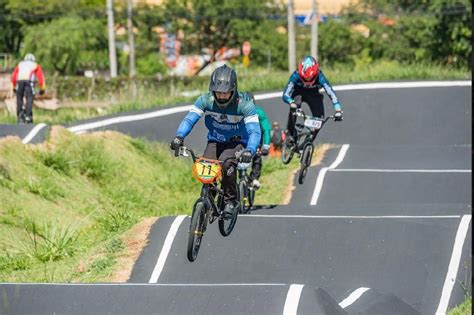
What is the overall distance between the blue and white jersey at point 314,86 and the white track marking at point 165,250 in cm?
326

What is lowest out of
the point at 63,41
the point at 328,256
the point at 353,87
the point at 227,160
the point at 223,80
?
the point at 63,41

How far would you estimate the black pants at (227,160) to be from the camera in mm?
12336

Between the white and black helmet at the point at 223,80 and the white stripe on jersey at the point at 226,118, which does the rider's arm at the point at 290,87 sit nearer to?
the white stripe on jersey at the point at 226,118

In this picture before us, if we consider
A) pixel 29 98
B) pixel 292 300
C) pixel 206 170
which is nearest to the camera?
pixel 292 300

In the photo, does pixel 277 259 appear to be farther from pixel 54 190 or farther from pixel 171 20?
pixel 171 20

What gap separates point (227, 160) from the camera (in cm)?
1232

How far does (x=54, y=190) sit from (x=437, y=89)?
14842 mm

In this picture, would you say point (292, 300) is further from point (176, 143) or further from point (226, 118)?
point (226, 118)

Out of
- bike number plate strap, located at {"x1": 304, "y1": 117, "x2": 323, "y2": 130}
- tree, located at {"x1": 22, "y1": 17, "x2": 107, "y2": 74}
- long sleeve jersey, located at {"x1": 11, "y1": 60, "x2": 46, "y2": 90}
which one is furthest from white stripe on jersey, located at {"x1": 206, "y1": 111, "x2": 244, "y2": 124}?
tree, located at {"x1": 22, "y1": 17, "x2": 107, "y2": 74}

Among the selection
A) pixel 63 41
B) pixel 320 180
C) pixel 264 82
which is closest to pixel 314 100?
pixel 320 180

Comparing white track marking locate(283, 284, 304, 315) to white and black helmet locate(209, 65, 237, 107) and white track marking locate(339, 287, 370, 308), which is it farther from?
white and black helmet locate(209, 65, 237, 107)

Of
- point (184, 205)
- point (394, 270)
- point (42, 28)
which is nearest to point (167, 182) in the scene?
point (184, 205)

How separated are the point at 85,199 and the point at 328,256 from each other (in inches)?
283

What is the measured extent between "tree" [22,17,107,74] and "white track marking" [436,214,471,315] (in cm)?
5084
